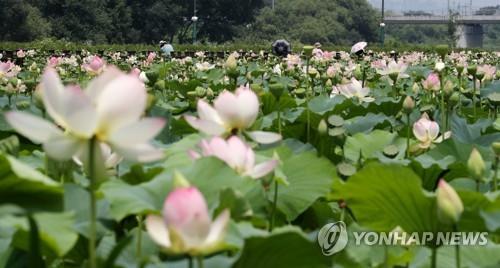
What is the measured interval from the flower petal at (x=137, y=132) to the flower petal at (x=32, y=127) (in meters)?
0.04

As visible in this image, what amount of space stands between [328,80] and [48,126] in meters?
2.15

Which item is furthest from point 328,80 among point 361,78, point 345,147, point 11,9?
point 11,9

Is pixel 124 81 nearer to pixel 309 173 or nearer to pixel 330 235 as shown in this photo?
pixel 330 235

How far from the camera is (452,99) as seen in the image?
1.75m

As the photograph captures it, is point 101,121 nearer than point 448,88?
Yes

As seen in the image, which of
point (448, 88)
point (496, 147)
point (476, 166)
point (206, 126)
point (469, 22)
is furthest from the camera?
point (469, 22)

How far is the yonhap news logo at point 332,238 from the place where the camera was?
0.70 metres

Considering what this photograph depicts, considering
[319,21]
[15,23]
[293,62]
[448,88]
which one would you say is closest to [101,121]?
[448,88]

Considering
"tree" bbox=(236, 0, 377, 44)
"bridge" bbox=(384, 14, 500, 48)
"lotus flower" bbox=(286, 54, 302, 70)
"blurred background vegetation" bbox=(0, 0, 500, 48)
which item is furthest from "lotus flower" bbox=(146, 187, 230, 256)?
"bridge" bbox=(384, 14, 500, 48)

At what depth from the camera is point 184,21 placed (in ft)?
121

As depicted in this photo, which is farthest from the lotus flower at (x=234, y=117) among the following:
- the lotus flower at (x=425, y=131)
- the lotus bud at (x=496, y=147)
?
the lotus flower at (x=425, y=131)

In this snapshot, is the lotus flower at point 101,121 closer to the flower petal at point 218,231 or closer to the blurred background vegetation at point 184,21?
the flower petal at point 218,231

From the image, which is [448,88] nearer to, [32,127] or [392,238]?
[392,238]

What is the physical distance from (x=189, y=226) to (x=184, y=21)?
121ft
